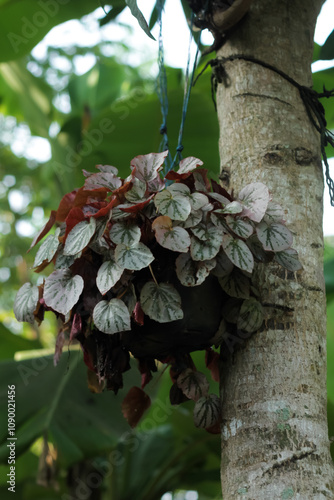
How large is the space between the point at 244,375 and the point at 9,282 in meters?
3.93

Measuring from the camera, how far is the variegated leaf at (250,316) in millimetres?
837

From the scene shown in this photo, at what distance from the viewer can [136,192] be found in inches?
33.0

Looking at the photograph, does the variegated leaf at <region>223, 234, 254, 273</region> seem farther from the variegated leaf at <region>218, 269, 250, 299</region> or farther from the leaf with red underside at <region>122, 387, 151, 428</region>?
the leaf with red underside at <region>122, 387, 151, 428</region>

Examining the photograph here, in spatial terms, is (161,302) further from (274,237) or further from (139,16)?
(139,16)

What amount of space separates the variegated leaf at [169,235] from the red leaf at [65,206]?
20 centimetres

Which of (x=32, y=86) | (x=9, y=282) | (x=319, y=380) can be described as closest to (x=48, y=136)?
(x=32, y=86)

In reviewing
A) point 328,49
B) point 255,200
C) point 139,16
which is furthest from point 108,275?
point 328,49

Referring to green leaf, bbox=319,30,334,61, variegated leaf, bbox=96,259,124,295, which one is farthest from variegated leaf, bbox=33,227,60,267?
green leaf, bbox=319,30,334,61

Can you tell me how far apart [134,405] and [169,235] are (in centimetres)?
37

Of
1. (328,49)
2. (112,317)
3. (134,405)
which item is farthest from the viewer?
(328,49)

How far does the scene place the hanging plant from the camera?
80 centimetres

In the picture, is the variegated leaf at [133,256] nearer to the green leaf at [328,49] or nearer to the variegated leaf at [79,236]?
the variegated leaf at [79,236]

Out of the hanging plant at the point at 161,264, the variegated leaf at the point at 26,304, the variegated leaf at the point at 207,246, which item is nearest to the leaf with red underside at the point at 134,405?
the hanging plant at the point at 161,264

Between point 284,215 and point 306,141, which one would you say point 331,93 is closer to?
point 306,141
